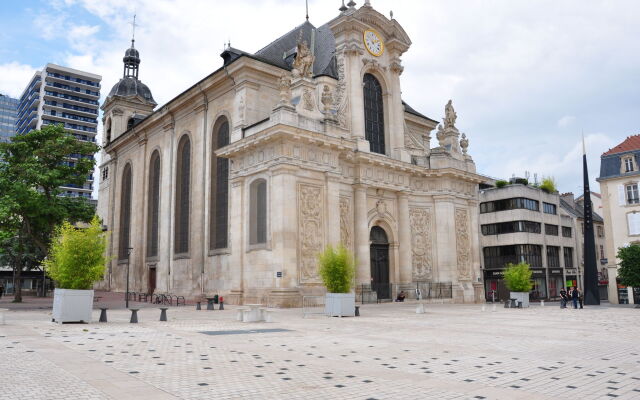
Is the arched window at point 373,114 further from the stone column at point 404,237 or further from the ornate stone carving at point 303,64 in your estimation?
the ornate stone carving at point 303,64

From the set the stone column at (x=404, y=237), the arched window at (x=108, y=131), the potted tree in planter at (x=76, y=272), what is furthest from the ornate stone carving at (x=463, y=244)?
the arched window at (x=108, y=131)

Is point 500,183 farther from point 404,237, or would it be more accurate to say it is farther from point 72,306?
point 72,306

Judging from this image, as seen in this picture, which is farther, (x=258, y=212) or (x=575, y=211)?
(x=575, y=211)

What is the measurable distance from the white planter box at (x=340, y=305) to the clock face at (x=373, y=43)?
21.5 metres

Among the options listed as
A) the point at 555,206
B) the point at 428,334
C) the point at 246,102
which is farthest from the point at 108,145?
the point at 555,206

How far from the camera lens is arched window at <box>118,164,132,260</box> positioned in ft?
171

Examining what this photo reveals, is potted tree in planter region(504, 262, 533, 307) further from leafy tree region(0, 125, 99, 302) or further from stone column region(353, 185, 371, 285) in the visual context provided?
leafy tree region(0, 125, 99, 302)

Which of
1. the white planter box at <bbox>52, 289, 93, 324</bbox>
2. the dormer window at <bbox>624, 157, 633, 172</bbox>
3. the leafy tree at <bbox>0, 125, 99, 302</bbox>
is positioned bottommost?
the white planter box at <bbox>52, 289, 93, 324</bbox>

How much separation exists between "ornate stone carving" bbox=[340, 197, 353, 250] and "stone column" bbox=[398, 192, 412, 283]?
5.34 meters

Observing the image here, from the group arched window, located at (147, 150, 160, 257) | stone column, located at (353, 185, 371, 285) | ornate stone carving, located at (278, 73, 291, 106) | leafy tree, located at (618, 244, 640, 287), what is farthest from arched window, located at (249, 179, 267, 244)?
leafy tree, located at (618, 244, 640, 287)

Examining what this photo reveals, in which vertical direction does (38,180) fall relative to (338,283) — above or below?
above

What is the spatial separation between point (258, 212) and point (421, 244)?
13.9m

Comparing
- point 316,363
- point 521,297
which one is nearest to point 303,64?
point 521,297

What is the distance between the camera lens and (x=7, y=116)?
137375mm
